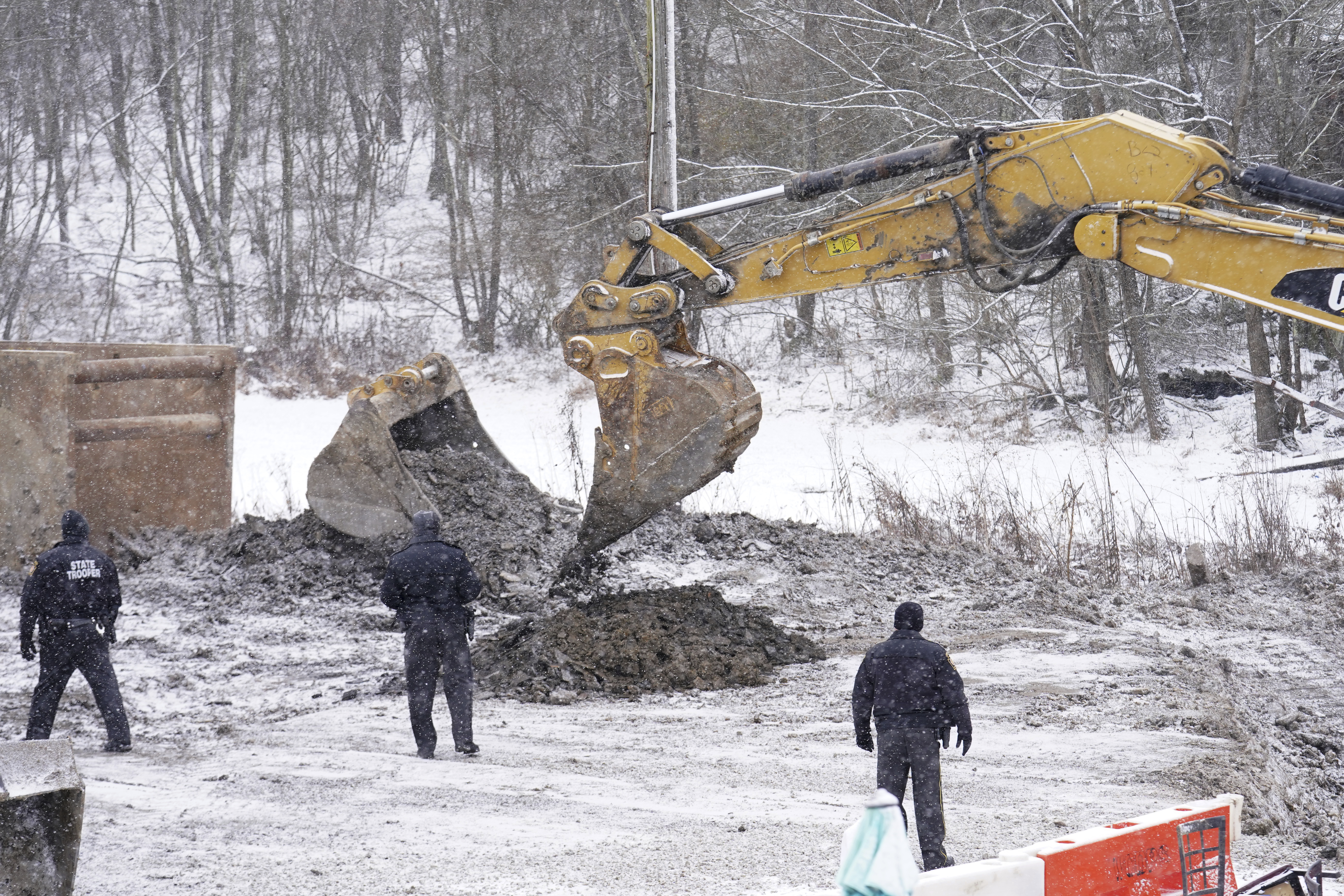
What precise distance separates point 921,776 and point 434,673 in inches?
109

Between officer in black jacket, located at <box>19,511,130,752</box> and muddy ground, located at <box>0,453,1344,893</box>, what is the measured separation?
233 mm

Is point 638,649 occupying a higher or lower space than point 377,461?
lower

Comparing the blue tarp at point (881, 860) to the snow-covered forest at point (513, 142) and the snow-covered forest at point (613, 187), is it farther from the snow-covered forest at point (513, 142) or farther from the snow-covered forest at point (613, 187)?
the snow-covered forest at point (513, 142)

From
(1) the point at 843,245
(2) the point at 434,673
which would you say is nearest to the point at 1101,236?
(1) the point at 843,245

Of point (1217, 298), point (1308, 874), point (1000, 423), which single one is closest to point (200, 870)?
point (1308, 874)

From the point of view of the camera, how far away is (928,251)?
654 centimetres

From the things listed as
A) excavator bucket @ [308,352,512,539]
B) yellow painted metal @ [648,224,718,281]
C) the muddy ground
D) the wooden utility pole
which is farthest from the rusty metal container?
yellow painted metal @ [648,224,718,281]

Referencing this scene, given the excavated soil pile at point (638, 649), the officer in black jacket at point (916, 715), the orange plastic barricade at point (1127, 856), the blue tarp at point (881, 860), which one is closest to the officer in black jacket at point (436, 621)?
the excavated soil pile at point (638, 649)

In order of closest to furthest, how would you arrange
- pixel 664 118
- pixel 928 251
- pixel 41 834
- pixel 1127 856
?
pixel 1127 856, pixel 41 834, pixel 928 251, pixel 664 118

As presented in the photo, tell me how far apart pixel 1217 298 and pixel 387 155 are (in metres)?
18.9

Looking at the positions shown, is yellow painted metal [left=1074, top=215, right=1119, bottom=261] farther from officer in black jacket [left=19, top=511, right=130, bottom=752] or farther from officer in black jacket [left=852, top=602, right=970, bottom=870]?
officer in black jacket [left=19, top=511, right=130, bottom=752]

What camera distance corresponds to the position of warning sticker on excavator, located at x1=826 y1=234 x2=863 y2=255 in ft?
22.1

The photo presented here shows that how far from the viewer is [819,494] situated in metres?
14.3

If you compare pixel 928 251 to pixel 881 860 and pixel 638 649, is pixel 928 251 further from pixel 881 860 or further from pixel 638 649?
pixel 881 860
